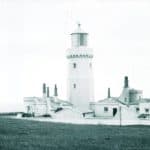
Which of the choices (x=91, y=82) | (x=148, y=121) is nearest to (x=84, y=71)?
(x=91, y=82)

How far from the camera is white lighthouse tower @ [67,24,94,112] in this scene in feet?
198

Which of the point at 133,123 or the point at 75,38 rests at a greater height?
the point at 75,38

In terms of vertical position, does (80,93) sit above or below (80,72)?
below

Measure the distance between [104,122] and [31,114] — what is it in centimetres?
1424

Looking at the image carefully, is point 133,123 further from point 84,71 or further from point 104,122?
point 84,71

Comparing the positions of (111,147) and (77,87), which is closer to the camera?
(111,147)

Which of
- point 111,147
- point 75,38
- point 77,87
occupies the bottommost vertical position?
point 111,147

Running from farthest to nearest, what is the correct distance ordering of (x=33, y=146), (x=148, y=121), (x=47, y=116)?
1. (x=47, y=116)
2. (x=148, y=121)
3. (x=33, y=146)

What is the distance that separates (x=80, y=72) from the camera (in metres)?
60.2

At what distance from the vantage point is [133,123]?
48875 mm

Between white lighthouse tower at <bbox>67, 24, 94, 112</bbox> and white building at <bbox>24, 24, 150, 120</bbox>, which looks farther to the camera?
white lighthouse tower at <bbox>67, 24, 94, 112</bbox>

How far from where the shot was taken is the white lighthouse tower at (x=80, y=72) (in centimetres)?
6022

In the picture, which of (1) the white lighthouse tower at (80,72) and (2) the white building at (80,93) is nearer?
(2) the white building at (80,93)

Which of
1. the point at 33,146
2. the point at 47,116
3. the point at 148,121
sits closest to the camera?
the point at 33,146
